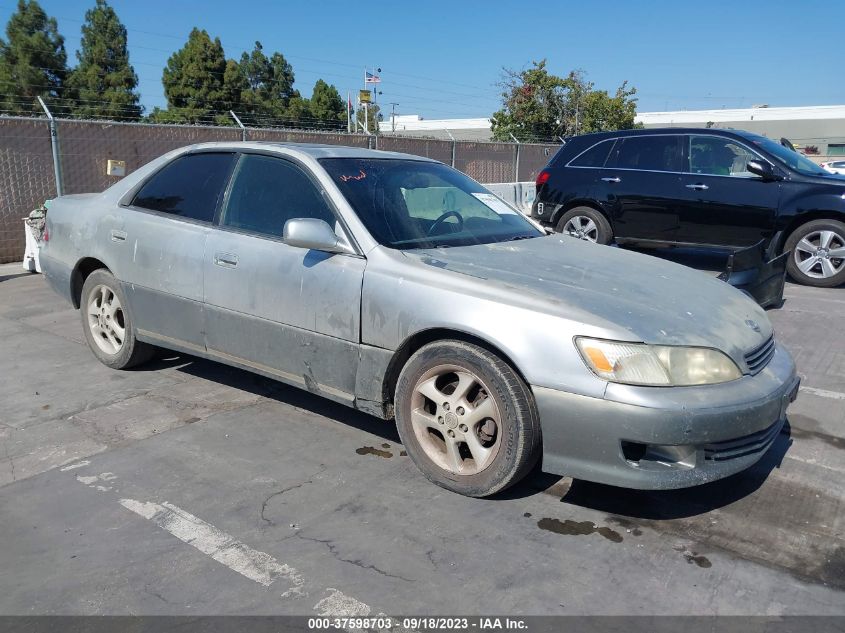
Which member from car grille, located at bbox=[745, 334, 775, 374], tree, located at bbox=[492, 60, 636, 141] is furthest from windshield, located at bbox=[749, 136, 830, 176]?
tree, located at bbox=[492, 60, 636, 141]

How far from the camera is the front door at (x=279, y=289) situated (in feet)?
11.8

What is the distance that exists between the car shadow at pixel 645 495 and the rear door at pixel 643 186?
547 cm

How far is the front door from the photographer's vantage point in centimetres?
361

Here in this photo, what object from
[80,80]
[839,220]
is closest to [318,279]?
[839,220]

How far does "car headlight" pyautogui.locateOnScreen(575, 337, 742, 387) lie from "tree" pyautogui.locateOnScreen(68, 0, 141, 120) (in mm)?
34640

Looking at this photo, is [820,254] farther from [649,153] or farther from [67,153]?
[67,153]

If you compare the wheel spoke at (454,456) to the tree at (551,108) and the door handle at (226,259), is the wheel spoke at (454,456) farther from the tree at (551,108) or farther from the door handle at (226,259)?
the tree at (551,108)

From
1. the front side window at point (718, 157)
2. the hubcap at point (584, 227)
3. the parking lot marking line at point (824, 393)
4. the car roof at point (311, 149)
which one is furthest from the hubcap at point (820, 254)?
the car roof at point (311, 149)

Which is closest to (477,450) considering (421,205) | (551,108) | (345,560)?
(345,560)

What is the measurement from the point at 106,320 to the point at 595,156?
21.7 ft

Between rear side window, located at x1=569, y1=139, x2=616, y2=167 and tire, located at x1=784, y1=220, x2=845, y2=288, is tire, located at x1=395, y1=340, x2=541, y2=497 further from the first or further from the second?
rear side window, located at x1=569, y1=139, x2=616, y2=167

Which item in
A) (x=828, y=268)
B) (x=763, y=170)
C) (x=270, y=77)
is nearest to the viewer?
(x=763, y=170)

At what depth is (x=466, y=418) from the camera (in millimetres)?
3209

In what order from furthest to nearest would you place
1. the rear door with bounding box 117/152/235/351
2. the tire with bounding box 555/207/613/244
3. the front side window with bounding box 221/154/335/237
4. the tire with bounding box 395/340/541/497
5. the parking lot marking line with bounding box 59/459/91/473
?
the tire with bounding box 555/207/613/244 < the rear door with bounding box 117/152/235/351 < the front side window with bounding box 221/154/335/237 < the parking lot marking line with bounding box 59/459/91/473 < the tire with bounding box 395/340/541/497
